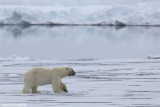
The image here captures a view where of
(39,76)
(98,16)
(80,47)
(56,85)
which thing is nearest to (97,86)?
(56,85)

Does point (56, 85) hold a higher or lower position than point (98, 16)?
lower

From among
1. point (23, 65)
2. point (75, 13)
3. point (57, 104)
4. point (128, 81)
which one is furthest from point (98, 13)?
point (57, 104)

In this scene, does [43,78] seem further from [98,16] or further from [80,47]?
[98,16]

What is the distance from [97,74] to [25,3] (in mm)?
66049

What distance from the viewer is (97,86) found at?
23.0 feet

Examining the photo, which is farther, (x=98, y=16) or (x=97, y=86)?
(x=98, y=16)

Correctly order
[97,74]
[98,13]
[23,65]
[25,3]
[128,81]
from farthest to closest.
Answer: [25,3] < [98,13] < [23,65] < [97,74] < [128,81]

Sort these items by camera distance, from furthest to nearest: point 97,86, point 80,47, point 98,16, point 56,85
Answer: point 98,16 → point 80,47 → point 97,86 → point 56,85

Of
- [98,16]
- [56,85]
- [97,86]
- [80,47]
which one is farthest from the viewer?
[98,16]

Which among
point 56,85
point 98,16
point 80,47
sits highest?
point 98,16

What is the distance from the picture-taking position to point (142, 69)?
9.86 m

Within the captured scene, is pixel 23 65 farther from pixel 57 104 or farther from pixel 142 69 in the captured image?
pixel 57 104

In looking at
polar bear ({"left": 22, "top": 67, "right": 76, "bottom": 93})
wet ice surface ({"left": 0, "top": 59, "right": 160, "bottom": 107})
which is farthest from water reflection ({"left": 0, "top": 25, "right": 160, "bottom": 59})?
polar bear ({"left": 22, "top": 67, "right": 76, "bottom": 93})

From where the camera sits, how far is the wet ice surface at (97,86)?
5371mm
